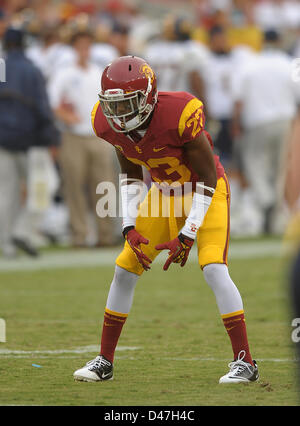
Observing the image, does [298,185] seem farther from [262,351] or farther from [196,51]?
[196,51]

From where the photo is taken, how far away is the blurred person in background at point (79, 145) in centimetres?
1143

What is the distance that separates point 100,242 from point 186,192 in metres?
6.42

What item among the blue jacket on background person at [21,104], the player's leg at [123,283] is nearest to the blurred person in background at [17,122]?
the blue jacket on background person at [21,104]

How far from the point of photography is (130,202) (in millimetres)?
5352

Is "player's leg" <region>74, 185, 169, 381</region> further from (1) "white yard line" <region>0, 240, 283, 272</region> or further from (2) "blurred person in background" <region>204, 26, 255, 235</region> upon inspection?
(2) "blurred person in background" <region>204, 26, 255, 235</region>

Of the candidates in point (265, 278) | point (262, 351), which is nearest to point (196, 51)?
point (265, 278)

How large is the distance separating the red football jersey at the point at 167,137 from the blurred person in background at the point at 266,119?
708 centimetres

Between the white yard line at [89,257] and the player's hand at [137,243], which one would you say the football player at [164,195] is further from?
the white yard line at [89,257]

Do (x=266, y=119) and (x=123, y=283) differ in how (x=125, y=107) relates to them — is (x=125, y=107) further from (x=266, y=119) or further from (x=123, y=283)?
(x=266, y=119)

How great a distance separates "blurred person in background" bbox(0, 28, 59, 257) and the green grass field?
2.57 feet

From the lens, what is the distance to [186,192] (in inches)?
210

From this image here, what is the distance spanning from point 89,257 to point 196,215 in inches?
236

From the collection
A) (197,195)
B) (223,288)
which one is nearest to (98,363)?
(223,288)

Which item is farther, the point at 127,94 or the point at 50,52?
the point at 50,52
